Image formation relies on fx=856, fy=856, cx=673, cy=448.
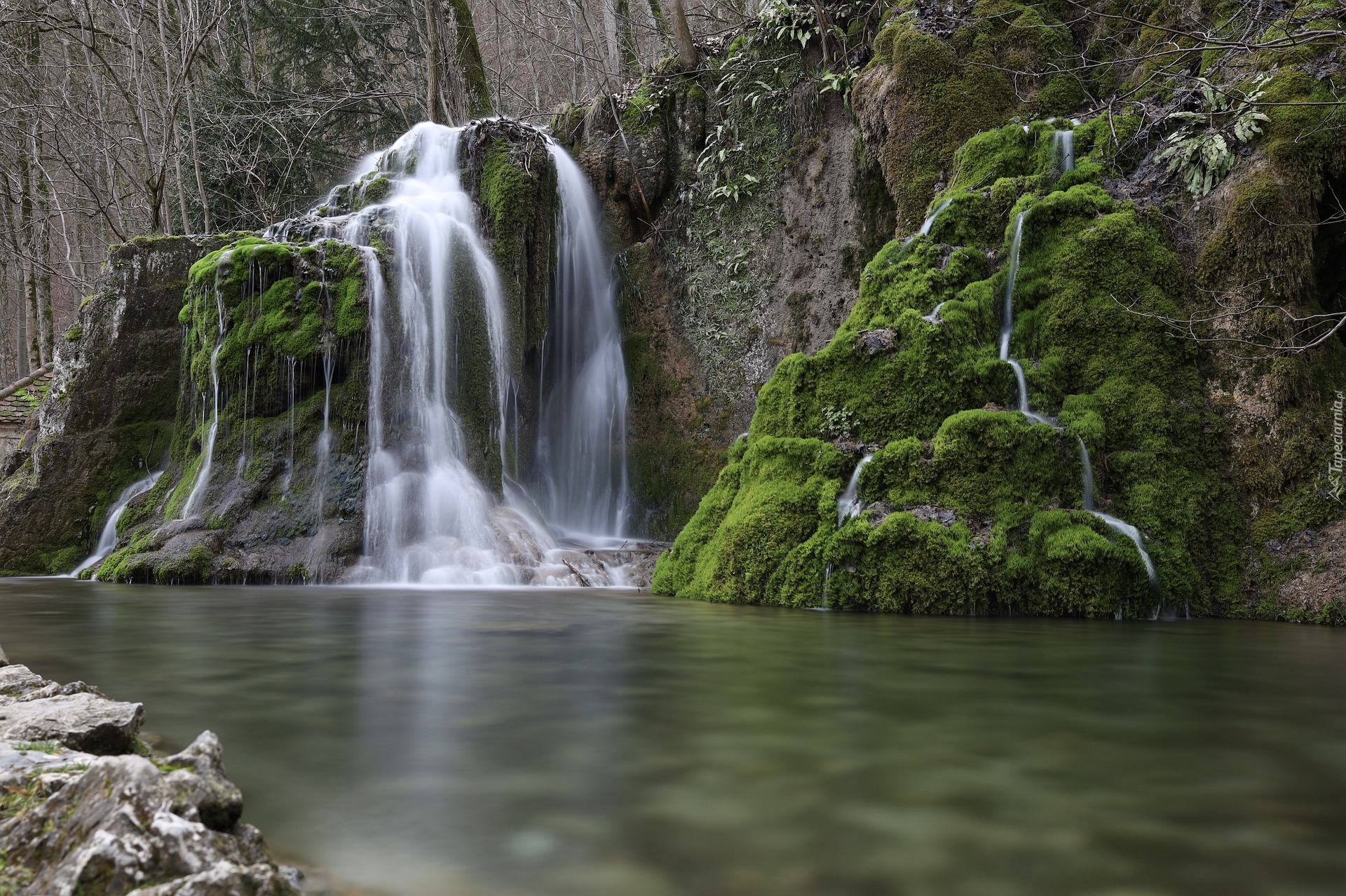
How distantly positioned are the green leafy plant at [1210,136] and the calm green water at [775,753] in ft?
14.2

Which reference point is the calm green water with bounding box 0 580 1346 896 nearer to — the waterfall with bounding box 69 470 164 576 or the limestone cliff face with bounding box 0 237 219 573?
the waterfall with bounding box 69 470 164 576

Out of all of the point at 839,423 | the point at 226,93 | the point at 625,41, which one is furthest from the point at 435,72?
the point at 839,423

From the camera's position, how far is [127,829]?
1.52 meters

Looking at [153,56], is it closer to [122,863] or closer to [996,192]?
[996,192]

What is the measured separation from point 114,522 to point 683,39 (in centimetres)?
1201

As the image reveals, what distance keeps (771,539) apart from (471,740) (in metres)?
4.88

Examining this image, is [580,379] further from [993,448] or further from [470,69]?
[993,448]

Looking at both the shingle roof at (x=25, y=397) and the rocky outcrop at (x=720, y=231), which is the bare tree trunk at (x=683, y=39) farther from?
Result: the shingle roof at (x=25, y=397)

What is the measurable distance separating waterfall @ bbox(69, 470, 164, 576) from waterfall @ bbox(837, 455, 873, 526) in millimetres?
10316

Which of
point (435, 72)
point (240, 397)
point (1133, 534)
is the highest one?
point (435, 72)

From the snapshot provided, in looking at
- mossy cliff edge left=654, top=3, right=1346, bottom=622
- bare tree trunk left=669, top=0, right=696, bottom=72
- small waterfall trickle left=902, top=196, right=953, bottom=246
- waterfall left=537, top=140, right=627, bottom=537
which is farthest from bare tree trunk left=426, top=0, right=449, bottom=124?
mossy cliff edge left=654, top=3, right=1346, bottom=622

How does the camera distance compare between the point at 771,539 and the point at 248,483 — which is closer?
the point at 771,539

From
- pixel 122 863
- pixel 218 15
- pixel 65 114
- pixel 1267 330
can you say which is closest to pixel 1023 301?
pixel 1267 330

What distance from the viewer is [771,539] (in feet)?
25.0
